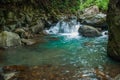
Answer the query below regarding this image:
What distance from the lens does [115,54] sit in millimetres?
7488

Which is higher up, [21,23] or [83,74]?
[21,23]

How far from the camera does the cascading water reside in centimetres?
1508

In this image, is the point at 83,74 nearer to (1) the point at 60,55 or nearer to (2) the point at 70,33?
(1) the point at 60,55

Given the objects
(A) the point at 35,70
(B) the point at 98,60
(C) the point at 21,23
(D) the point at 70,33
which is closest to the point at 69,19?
(D) the point at 70,33

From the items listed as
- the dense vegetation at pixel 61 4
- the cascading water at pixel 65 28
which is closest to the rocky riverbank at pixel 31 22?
the dense vegetation at pixel 61 4

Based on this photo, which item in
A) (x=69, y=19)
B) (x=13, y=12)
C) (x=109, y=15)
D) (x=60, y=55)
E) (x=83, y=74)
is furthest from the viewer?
(x=69, y=19)

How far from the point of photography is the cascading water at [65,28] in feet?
49.5

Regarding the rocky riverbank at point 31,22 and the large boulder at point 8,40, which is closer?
the large boulder at point 8,40

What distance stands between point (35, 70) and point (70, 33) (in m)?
8.12

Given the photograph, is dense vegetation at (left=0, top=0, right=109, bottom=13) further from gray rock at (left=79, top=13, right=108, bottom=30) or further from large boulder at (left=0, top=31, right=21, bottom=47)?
large boulder at (left=0, top=31, right=21, bottom=47)

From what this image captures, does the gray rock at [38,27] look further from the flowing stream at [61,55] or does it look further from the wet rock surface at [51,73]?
the wet rock surface at [51,73]

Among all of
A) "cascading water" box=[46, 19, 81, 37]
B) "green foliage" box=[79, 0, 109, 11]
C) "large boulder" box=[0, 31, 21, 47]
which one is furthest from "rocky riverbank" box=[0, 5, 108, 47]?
"green foliage" box=[79, 0, 109, 11]

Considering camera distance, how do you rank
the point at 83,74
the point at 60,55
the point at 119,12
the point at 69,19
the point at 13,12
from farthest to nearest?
the point at 69,19
the point at 13,12
the point at 60,55
the point at 119,12
the point at 83,74

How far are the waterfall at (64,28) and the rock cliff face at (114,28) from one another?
281 inches
